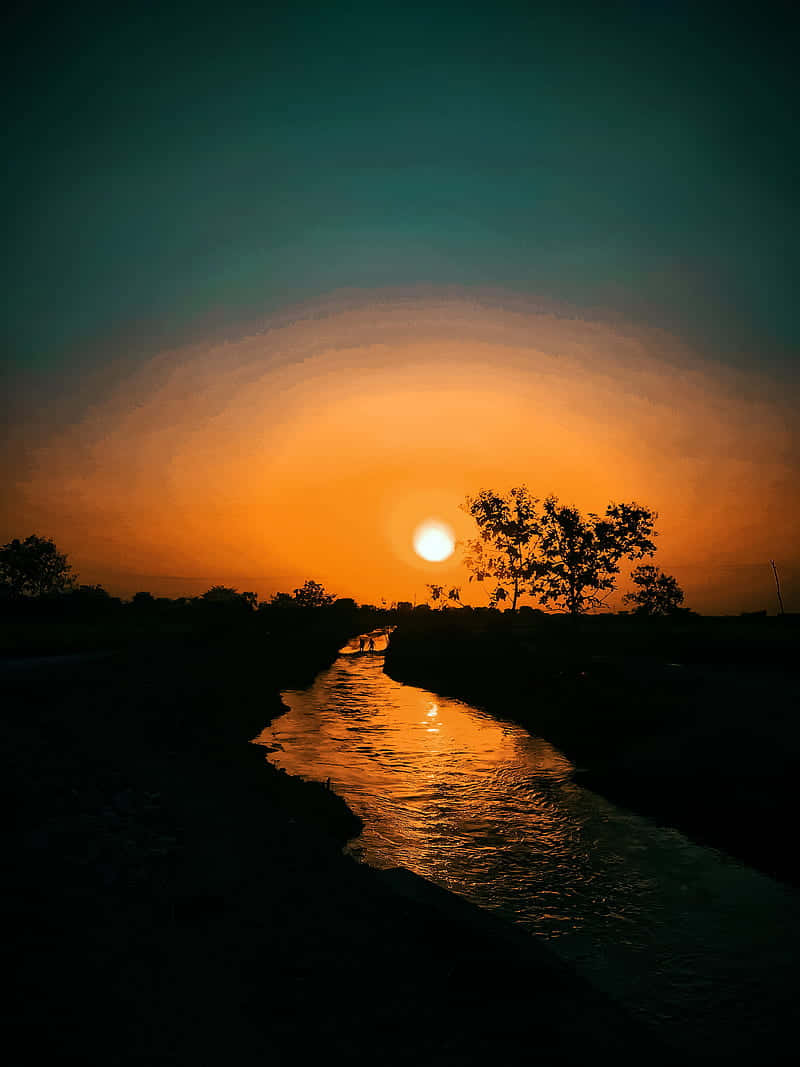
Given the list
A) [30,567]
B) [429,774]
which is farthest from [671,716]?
[30,567]

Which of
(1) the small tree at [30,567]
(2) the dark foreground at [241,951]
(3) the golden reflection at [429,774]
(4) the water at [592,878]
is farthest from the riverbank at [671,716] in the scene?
(1) the small tree at [30,567]

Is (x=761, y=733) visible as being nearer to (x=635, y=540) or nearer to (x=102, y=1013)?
(x=102, y=1013)

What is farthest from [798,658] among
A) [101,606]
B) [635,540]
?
[101,606]

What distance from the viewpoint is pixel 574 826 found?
17.7m

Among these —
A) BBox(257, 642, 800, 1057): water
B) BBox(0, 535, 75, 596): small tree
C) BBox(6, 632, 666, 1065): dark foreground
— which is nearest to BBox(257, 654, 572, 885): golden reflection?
BBox(257, 642, 800, 1057): water

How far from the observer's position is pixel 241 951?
8.55 m

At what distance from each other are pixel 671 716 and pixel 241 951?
27.8 metres

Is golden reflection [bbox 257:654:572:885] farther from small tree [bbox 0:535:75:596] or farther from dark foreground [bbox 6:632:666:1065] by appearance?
small tree [bbox 0:535:75:596]

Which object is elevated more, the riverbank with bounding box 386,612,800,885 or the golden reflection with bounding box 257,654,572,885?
the riverbank with bounding box 386,612,800,885

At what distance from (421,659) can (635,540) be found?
34413 mm

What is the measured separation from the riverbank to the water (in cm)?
130

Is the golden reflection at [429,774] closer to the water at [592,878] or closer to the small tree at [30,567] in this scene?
the water at [592,878]

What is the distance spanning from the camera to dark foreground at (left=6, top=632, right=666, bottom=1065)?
6777 mm

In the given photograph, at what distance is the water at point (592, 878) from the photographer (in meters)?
9.52
